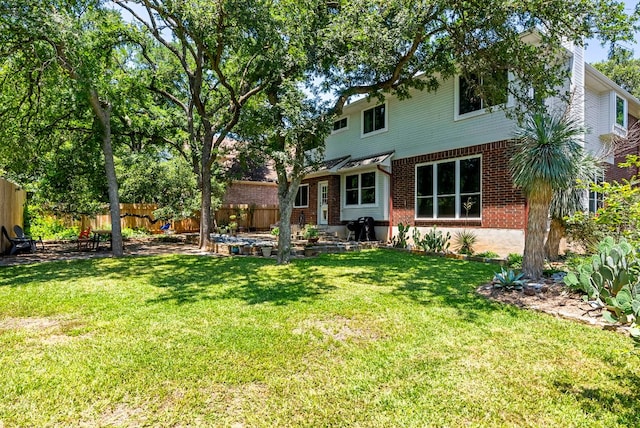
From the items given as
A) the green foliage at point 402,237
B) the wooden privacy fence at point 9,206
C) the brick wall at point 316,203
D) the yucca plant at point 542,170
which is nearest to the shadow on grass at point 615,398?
the yucca plant at point 542,170

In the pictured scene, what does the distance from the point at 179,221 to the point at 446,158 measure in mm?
16250

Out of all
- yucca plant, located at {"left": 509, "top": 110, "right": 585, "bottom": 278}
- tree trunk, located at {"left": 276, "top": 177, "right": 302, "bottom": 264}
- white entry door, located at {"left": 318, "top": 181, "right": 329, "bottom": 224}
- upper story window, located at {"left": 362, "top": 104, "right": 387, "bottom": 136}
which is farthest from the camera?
white entry door, located at {"left": 318, "top": 181, "right": 329, "bottom": 224}

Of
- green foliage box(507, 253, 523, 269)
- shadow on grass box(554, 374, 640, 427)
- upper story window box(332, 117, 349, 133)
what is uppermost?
upper story window box(332, 117, 349, 133)

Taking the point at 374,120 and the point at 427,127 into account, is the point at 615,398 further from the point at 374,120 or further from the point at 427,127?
the point at 374,120

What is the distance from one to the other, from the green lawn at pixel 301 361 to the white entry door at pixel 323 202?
11.9 meters

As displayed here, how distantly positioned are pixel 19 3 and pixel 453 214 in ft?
42.6

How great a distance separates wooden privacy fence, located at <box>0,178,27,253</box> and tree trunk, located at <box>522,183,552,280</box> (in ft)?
48.0

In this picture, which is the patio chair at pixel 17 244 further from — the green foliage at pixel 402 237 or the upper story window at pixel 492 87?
the upper story window at pixel 492 87

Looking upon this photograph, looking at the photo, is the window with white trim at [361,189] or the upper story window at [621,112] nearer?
the upper story window at [621,112]

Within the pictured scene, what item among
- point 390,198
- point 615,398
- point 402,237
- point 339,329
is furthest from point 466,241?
point 615,398

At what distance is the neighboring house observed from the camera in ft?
36.5

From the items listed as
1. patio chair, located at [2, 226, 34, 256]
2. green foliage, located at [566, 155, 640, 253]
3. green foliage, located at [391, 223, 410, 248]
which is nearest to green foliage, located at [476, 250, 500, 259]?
green foliage, located at [391, 223, 410, 248]

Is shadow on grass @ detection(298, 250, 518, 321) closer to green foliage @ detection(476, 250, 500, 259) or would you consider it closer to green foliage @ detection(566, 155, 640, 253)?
green foliage @ detection(476, 250, 500, 259)

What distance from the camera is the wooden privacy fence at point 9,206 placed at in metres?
11.4
